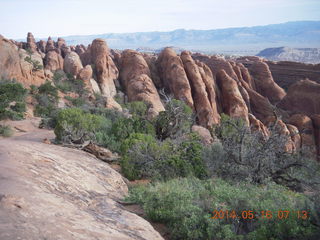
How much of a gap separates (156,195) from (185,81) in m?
23.5

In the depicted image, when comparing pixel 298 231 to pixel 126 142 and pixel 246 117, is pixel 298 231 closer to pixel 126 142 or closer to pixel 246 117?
pixel 126 142

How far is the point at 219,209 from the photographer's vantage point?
5512 millimetres

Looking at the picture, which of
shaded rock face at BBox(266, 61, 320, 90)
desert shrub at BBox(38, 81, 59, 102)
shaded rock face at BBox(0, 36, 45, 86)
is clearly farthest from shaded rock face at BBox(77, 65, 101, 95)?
shaded rock face at BBox(266, 61, 320, 90)

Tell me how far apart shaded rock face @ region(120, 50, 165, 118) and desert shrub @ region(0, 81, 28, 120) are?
32.3 feet

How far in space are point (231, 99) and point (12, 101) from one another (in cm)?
1950

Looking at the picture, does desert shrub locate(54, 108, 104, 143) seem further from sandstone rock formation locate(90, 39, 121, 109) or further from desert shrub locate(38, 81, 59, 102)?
sandstone rock formation locate(90, 39, 121, 109)

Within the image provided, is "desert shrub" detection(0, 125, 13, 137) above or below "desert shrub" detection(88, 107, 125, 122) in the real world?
below

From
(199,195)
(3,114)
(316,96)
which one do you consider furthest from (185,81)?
(199,195)

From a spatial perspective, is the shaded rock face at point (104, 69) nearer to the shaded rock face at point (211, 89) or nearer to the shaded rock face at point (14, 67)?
the shaded rock face at point (14, 67)

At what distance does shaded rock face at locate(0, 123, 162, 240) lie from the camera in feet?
11.9

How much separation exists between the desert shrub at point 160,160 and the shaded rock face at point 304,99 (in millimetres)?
25290

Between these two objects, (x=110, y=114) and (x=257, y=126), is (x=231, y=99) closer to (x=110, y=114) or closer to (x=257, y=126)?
(x=257, y=126)

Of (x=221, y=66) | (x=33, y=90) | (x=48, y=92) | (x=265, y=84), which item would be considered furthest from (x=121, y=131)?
(x=265, y=84)

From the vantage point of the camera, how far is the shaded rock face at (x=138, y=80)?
27.4 m
